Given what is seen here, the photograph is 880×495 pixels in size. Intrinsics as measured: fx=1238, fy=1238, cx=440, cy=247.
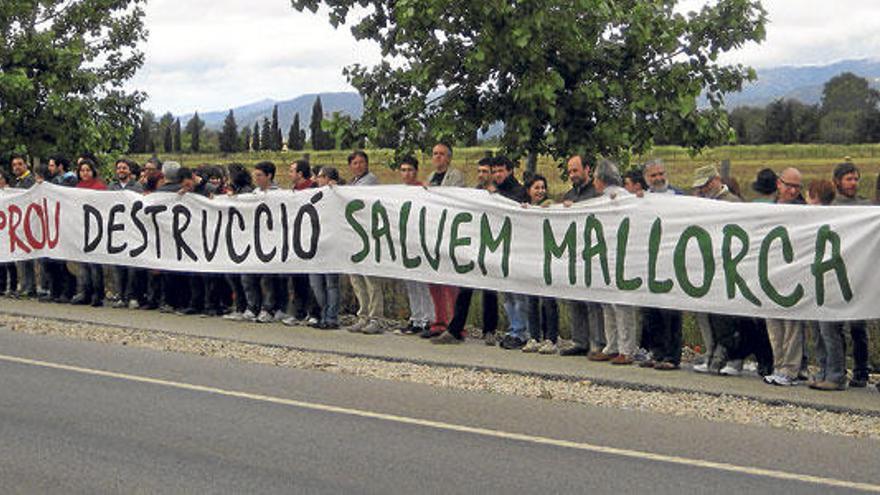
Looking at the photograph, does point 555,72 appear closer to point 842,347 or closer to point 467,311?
point 467,311

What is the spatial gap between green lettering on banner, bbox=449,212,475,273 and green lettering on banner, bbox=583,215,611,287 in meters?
1.44

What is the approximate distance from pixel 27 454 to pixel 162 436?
0.88m

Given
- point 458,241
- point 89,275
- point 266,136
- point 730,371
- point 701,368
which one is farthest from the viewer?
point 266,136

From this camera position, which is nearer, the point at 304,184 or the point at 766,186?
the point at 766,186

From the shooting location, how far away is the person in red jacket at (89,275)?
16.3 metres

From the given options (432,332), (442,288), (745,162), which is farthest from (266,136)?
(432,332)

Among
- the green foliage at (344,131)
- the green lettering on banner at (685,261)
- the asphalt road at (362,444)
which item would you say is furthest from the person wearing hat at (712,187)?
the green foliage at (344,131)

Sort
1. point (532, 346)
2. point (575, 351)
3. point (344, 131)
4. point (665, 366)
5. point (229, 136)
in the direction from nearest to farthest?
1. point (665, 366)
2. point (575, 351)
3. point (532, 346)
4. point (344, 131)
5. point (229, 136)

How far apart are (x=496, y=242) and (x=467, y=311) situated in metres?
0.84

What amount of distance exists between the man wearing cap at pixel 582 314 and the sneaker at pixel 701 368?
1.06 metres

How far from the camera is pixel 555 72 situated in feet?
44.1

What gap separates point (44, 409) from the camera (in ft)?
29.3

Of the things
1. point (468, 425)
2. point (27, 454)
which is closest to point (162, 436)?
point (27, 454)

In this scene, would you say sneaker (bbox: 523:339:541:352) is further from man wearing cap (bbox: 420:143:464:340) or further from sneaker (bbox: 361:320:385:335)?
sneaker (bbox: 361:320:385:335)
